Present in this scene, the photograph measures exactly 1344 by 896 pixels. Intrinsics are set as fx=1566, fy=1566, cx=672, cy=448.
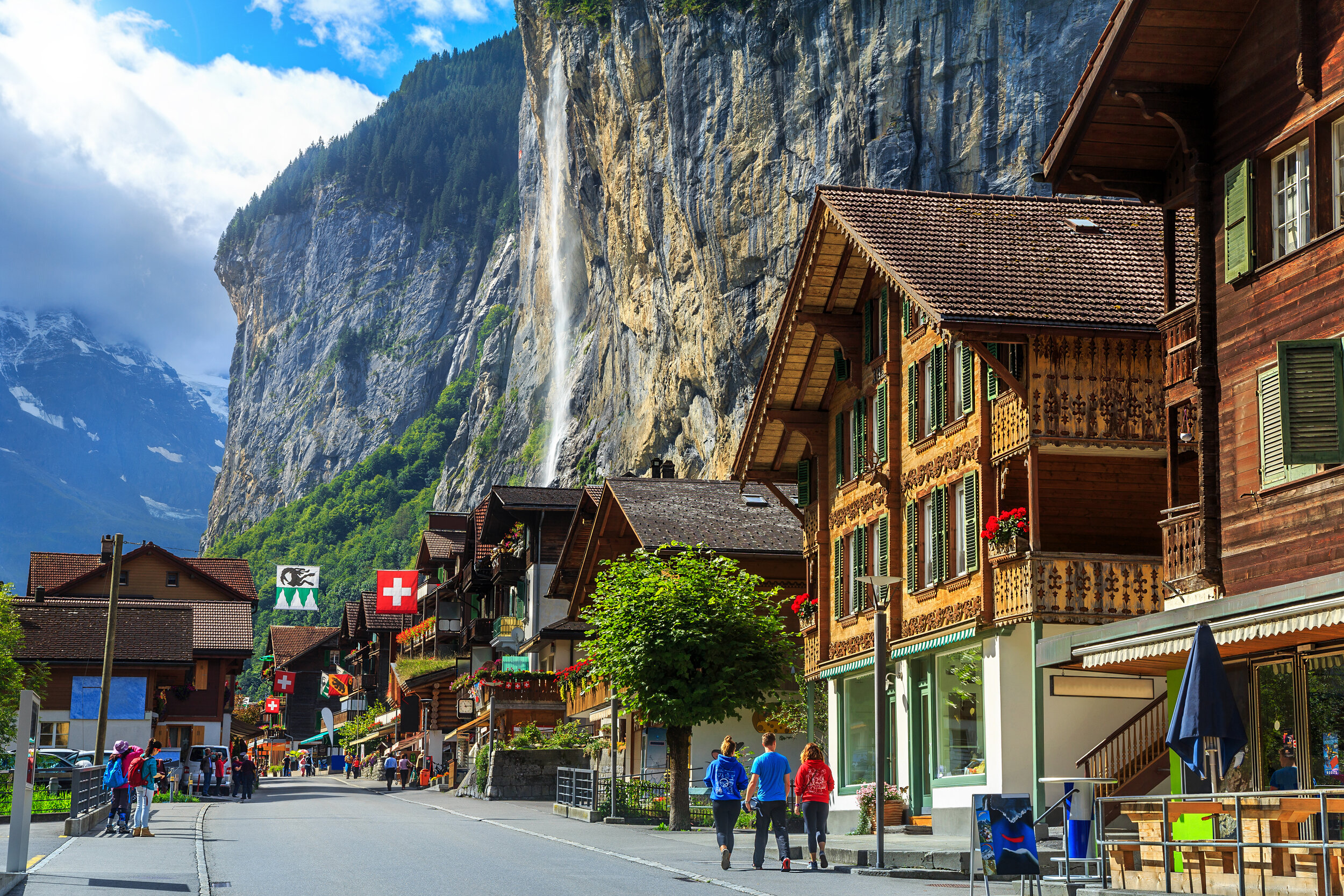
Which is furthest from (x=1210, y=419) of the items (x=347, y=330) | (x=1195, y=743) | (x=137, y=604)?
(x=347, y=330)

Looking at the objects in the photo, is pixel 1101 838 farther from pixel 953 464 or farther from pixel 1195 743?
pixel 953 464

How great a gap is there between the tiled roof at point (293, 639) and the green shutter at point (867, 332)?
8561cm

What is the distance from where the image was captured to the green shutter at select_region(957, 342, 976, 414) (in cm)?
2630

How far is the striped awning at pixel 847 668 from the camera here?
101 feet

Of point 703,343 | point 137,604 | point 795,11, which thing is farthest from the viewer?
point 703,343

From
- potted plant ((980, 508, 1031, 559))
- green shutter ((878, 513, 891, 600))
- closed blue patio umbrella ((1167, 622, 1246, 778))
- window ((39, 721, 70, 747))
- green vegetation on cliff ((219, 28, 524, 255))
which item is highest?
green vegetation on cliff ((219, 28, 524, 255))

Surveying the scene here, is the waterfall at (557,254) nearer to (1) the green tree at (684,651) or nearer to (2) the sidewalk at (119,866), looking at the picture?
(1) the green tree at (684,651)

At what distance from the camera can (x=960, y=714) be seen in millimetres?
26484

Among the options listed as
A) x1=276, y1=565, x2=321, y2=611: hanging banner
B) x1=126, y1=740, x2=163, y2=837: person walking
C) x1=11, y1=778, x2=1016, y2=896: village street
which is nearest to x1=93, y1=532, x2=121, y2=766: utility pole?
x1=11, y1=778, x2=1016, y2=896: village street

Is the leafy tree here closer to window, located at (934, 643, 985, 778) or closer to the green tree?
the green tree

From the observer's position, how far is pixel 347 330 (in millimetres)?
190125

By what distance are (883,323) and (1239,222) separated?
1266 cm

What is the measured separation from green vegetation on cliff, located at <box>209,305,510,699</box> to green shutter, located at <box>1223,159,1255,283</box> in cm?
13618

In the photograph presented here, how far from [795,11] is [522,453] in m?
52.4
